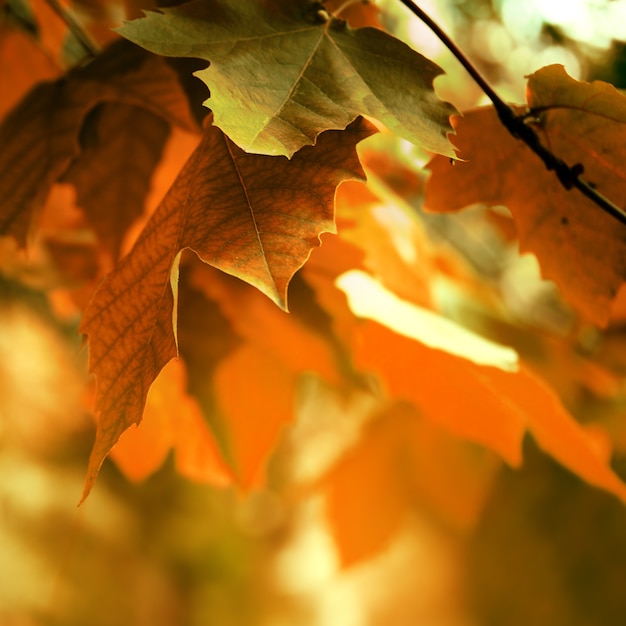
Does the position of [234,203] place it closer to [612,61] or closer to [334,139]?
[334,139]

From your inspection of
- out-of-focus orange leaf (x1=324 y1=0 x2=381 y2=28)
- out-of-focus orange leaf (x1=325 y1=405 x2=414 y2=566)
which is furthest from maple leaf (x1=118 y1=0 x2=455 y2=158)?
out-of-focus orange leaf (x1=325 y1=405 x2=414 y2=566)

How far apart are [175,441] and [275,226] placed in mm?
351

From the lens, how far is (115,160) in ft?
1.45

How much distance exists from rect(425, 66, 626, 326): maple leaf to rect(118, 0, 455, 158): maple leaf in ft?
0.23

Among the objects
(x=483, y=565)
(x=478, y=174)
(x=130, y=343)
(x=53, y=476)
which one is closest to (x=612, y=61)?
(x=478, y=174)

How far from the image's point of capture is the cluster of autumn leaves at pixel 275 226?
0.88 ft

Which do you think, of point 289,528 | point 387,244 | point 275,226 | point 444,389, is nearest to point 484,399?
point 444,389

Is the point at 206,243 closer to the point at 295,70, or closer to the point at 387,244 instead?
the point at 295,70

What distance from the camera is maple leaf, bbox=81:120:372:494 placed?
0.82 feet

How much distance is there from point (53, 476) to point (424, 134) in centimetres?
126

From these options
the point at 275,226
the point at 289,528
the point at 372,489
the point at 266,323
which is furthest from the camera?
the point at 289,528

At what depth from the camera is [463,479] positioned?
696 millimetres

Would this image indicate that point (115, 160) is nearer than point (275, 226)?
No

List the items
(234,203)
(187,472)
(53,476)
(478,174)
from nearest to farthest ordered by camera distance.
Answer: (234,203) < (478,174) < (187,472) < (53,476)
